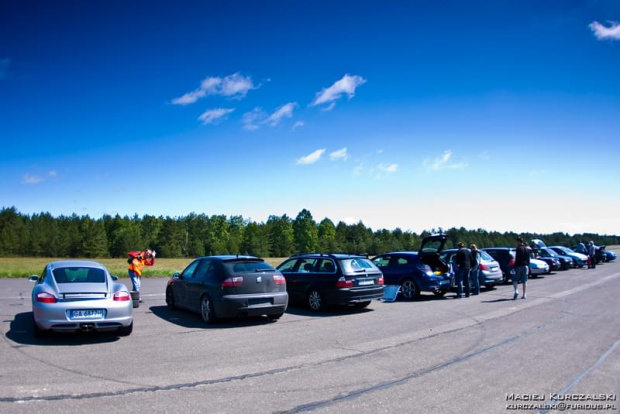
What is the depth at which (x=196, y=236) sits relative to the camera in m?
112

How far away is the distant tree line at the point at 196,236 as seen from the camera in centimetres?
8894

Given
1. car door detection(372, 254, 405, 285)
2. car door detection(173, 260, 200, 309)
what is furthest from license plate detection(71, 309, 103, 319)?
car door detection(372, 254, 405, 285)

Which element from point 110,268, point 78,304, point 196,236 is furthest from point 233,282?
point 196,236

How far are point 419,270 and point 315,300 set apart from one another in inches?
166

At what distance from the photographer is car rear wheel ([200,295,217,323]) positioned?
986 cm

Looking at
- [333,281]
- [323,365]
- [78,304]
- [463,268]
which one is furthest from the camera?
[463,268]

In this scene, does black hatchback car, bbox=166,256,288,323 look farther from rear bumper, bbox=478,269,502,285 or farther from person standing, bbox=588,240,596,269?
person standing, bbox=588,240,596,269

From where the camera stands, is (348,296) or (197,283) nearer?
(197,283)

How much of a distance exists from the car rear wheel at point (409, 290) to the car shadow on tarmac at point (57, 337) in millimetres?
9392

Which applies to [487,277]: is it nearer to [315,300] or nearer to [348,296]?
[348,296]

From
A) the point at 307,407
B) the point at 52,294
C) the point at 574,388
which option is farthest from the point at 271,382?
the point at 52,294

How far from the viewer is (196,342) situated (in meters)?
8.02

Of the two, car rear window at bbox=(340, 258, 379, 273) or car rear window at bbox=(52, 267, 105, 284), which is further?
car rear window at bbox=(340, 258, 379, 273)

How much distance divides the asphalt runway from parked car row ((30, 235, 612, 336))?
0.44 metres
